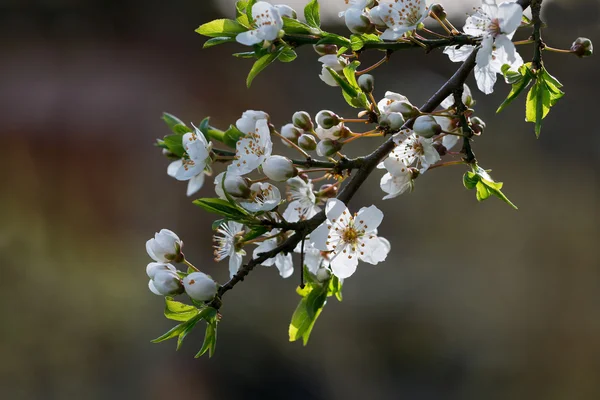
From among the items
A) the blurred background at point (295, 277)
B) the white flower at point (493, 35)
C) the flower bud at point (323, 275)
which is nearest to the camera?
the white flower at point (493, 35)

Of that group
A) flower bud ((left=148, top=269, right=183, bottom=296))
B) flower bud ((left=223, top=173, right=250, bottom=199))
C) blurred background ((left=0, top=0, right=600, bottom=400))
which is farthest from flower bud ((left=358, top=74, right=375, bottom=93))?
blurred background ((left=0, top=0, right=600, bottom=400))

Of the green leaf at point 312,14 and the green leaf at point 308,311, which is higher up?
the green leaf at point 312,14

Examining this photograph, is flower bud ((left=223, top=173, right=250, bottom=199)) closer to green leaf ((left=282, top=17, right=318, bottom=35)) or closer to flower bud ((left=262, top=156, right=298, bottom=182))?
flower bud ((left=262, top=156, right=298, bottom=182))

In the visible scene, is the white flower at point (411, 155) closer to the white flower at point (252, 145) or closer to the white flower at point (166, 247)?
the white flower at point (252, 145)

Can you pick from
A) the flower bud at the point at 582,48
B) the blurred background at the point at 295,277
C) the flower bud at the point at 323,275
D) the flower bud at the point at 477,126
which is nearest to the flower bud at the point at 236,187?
Result: the flower bud at the point at 323,275

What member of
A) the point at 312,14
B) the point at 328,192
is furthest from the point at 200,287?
the point at 312,14

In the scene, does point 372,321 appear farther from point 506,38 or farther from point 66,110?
point 506,38
